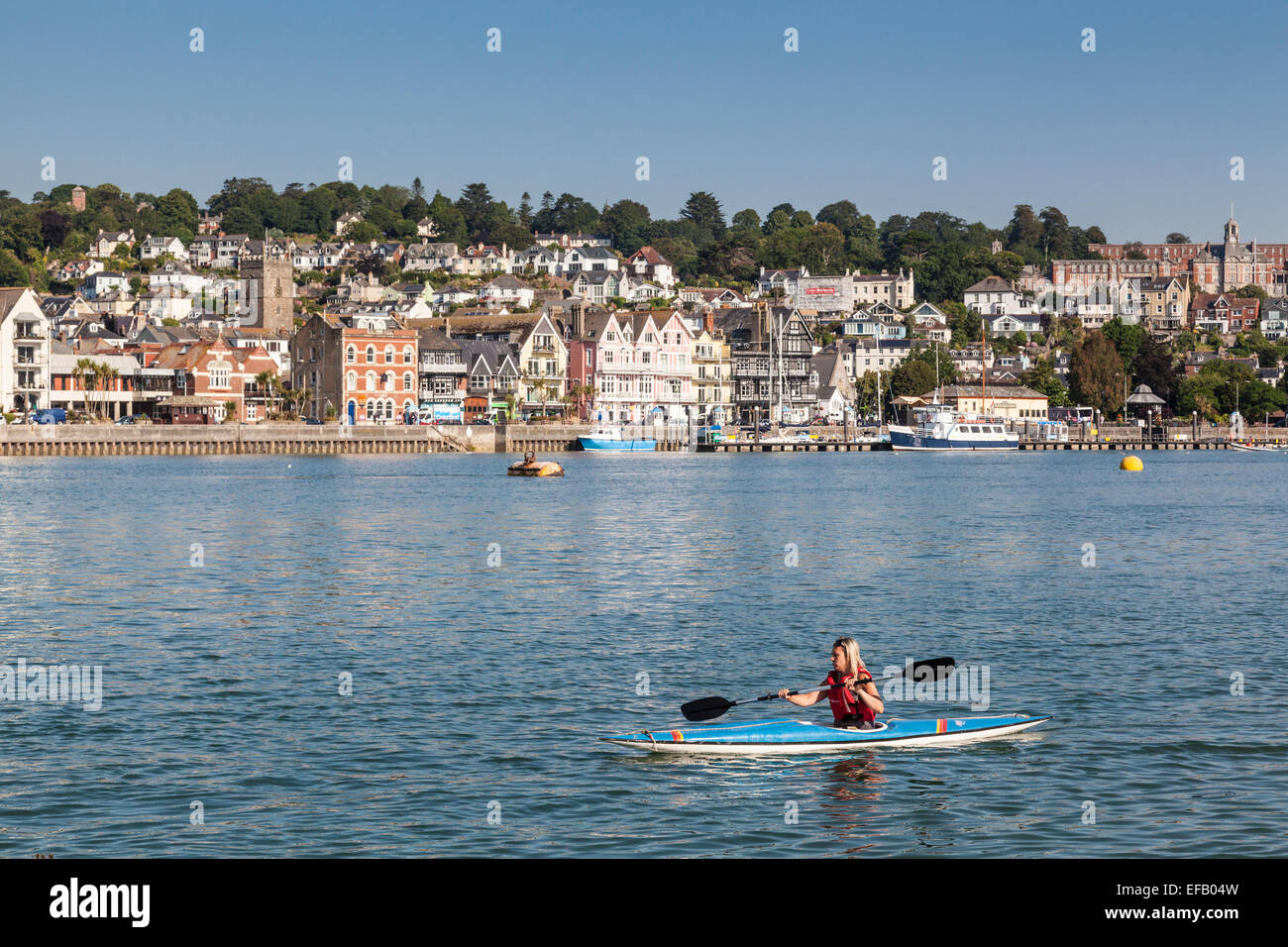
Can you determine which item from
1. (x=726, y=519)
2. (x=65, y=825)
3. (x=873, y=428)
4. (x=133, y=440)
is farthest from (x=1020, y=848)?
(x=873, y=428)

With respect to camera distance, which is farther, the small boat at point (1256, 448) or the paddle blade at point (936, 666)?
the small boat at point (1256, 448)

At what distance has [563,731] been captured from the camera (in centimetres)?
2208

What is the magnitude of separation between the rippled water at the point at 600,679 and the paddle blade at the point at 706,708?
0.68 m

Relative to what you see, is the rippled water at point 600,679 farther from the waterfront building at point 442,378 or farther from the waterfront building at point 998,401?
the waterfront building at point 998,401

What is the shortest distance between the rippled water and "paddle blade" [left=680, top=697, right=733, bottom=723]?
684 millimetres

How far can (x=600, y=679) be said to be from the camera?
2641 centimetres

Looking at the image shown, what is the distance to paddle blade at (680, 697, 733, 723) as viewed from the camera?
20.7 m

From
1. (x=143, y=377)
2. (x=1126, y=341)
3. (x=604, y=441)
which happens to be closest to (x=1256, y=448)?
(x=1126, y=341)

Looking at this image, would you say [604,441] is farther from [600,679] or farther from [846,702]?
[846,702]

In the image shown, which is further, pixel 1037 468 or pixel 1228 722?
pixel 1037 468

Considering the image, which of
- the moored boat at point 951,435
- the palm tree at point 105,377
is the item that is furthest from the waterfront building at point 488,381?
the moored boat at point 951,435

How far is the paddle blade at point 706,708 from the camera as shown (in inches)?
814
